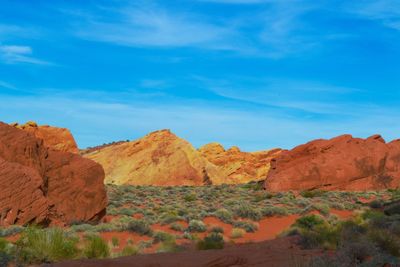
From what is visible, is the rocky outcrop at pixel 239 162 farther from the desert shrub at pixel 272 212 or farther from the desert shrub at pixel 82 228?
the desert shrub at pixel 82 228

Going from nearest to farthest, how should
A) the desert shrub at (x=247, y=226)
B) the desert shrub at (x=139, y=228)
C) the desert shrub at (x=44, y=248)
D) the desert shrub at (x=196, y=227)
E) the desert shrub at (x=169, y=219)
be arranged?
1. the desert shrub at (x=44, y=248)
2. the desert shrub at (x=139, y=228)
3. the desert shrub at (x=196, y=227)
4. the desert shrub at (x=247, y=226)
5. the desert shrub at (x=169, y=219)

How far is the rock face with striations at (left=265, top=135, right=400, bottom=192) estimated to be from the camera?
3750cm

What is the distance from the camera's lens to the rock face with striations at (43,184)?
14.7 meters

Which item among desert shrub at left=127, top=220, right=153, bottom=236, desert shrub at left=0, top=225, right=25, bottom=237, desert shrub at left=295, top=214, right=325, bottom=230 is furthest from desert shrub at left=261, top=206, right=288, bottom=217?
desert shrub at left=0, top=225, right=25, bottom=237

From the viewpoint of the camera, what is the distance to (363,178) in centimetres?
3834

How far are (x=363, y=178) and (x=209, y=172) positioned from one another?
64.7 ft

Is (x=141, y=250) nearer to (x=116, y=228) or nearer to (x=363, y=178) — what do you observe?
(x=116, y=228)

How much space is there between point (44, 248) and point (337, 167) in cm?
3217

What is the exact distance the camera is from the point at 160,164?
55.7m

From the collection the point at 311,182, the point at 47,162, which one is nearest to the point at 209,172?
the point at 311,182

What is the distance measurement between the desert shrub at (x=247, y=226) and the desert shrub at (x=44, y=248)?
33.5ft

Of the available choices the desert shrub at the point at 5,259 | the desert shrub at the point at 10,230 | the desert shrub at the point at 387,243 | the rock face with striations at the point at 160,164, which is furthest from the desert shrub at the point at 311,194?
the desert shrub at the point at 5,259

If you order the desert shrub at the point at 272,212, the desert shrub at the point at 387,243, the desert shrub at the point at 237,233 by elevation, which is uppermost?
the desert shrub at the point at 272,212

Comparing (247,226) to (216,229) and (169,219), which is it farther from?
(169,219)
